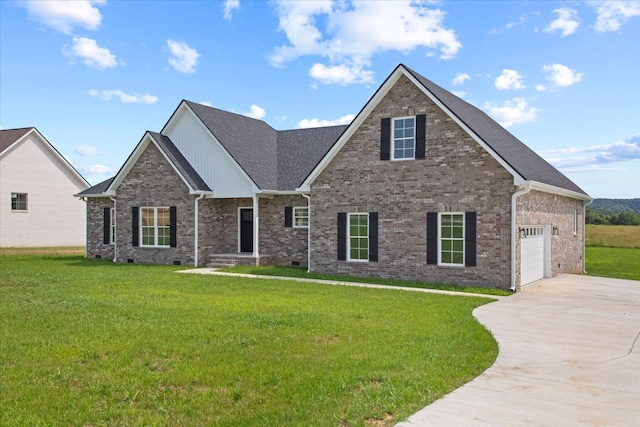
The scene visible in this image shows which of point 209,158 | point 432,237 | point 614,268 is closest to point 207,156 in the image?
point 209,158

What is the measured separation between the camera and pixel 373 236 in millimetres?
18250

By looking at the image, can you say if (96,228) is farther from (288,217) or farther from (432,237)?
(432,237)

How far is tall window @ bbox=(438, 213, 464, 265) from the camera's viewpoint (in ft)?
55.0

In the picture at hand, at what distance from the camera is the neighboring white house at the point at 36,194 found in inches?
1368

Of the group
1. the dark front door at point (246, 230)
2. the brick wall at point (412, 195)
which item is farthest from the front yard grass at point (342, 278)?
the dark front door at point (246, 230)

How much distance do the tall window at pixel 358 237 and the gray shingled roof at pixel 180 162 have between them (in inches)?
287

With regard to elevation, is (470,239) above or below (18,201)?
below

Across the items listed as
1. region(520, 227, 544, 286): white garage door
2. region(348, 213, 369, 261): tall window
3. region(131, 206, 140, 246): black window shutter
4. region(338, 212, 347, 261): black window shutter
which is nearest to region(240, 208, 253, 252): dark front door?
region(131, 206, 140, 246): black window shutter

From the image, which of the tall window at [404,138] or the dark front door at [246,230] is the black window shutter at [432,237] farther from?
the dark front door at [246,230]

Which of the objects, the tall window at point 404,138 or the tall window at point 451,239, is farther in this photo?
the tall window at point 404,138

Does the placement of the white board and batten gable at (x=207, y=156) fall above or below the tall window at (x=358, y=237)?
above

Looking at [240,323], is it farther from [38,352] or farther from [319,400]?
[319,400]

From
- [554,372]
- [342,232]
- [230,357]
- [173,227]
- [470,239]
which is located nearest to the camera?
[554,372]

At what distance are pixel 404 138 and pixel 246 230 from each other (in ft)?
29.2
